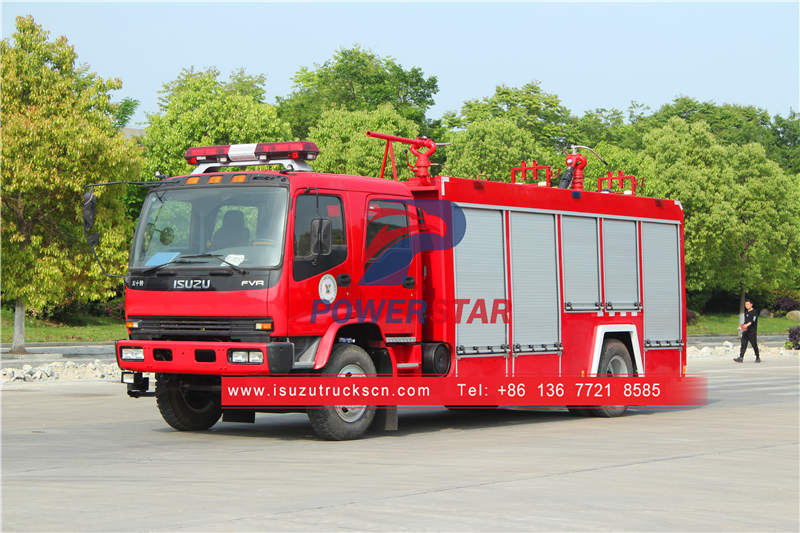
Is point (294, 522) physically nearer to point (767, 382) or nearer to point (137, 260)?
point (137, 260)

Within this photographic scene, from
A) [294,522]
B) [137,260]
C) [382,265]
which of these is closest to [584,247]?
[382,265]

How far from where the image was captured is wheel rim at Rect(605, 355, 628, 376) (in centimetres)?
1579

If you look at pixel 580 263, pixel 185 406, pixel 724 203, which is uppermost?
pixel 724 203

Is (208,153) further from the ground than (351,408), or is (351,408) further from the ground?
(208,153)

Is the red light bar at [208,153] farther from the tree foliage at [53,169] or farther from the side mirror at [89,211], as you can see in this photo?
the tree foliage at [53,169]

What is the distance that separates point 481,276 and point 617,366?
11.1 feet

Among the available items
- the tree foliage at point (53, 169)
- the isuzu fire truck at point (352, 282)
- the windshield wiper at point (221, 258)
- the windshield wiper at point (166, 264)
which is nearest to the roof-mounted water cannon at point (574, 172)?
the isuzu fire truck at point (352, 282)

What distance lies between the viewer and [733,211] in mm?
57281

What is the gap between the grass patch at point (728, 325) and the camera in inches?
2392

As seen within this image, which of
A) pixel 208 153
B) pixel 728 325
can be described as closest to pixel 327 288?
pixel 208 153

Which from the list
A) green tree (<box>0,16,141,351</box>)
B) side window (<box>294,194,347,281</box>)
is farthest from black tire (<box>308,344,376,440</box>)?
green tree (<box>0,16,141,351</box>)

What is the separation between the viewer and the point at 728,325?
67000 millimetres

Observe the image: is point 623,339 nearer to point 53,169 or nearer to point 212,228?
point 212,228

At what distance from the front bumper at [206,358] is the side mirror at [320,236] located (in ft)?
3.45
